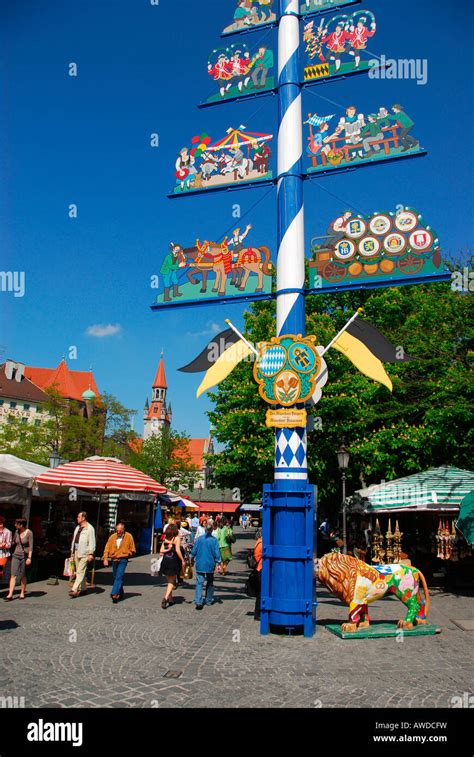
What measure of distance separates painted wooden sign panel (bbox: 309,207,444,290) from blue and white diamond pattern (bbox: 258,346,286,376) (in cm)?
130

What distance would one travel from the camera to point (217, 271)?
1044cm

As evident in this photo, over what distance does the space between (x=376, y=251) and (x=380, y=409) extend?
547 inches

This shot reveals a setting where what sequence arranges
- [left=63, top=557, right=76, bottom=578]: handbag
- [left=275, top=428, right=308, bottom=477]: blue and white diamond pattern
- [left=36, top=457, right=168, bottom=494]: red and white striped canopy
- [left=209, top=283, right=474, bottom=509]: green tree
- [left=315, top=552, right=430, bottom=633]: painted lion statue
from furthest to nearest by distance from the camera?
[left=209, top=283, right=474, bottom=509]: green tree, [left=63, top=557, right=76, bottom=578]: handbag, [left=36, top=457, right=168, bottom=494]: red and white striped canopy, [left=275, top=428, right=308, bottom=477]: blue and white diamond pattern, [left=315, top=552, right=430, bottom=633]: painted lion statue

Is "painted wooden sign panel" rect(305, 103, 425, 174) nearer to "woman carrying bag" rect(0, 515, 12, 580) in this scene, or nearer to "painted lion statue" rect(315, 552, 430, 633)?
"painted lion statue" rect(315, 552, 430, 633)

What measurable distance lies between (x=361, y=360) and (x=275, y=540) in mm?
3375

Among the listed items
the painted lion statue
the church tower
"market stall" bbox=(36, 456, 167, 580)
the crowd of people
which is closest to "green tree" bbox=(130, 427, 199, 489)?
"market stall" bbox=(36, 456, 167, 580)

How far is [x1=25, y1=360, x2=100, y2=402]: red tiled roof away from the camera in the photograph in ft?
319

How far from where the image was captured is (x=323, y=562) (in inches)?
364

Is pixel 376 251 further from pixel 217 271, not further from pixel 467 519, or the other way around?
pixel 467 519

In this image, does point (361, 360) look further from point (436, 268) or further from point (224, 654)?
point (224, 654)

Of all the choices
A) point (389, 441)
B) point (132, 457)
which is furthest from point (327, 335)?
point (132, 457)

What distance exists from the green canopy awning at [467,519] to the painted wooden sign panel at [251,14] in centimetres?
1075

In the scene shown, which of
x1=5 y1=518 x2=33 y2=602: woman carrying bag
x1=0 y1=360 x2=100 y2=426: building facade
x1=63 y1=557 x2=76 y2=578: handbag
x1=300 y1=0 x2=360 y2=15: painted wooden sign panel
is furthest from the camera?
x1=0 y1=360 x2=100 y2=426: building facade

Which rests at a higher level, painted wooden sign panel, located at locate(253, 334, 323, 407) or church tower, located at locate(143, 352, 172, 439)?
church tower, located at locate(143, 352, 172, 439)
